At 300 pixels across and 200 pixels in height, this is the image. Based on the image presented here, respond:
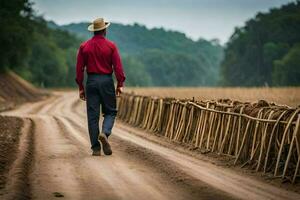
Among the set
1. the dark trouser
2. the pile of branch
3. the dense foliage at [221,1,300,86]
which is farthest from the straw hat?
the dense foliage at [221,1,300,86]

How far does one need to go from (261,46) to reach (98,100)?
93.3 metres

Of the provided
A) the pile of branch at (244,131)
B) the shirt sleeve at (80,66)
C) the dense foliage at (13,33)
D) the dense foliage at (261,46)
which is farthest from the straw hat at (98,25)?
the dense foliage at (261,46)

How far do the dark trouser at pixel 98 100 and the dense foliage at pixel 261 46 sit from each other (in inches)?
3140

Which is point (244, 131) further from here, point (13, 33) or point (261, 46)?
point (261, 46)

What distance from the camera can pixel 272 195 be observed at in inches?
324

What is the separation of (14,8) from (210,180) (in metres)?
44.1

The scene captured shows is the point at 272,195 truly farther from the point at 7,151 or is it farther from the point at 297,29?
the point at 297,29

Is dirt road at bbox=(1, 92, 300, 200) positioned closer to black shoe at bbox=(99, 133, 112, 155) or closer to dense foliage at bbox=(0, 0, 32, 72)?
black shoe at bbox=(99, 133, 112, 155)

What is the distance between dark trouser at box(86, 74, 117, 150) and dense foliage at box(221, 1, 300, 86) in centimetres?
7974

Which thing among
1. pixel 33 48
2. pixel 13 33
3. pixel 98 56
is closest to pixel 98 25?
pixel 98 56

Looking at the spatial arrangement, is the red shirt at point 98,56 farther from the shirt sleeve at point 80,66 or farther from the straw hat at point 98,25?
the straw hat at point 98,25

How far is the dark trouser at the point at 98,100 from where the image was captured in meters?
11.3

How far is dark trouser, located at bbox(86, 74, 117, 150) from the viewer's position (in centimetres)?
1127

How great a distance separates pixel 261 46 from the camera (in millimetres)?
102688
